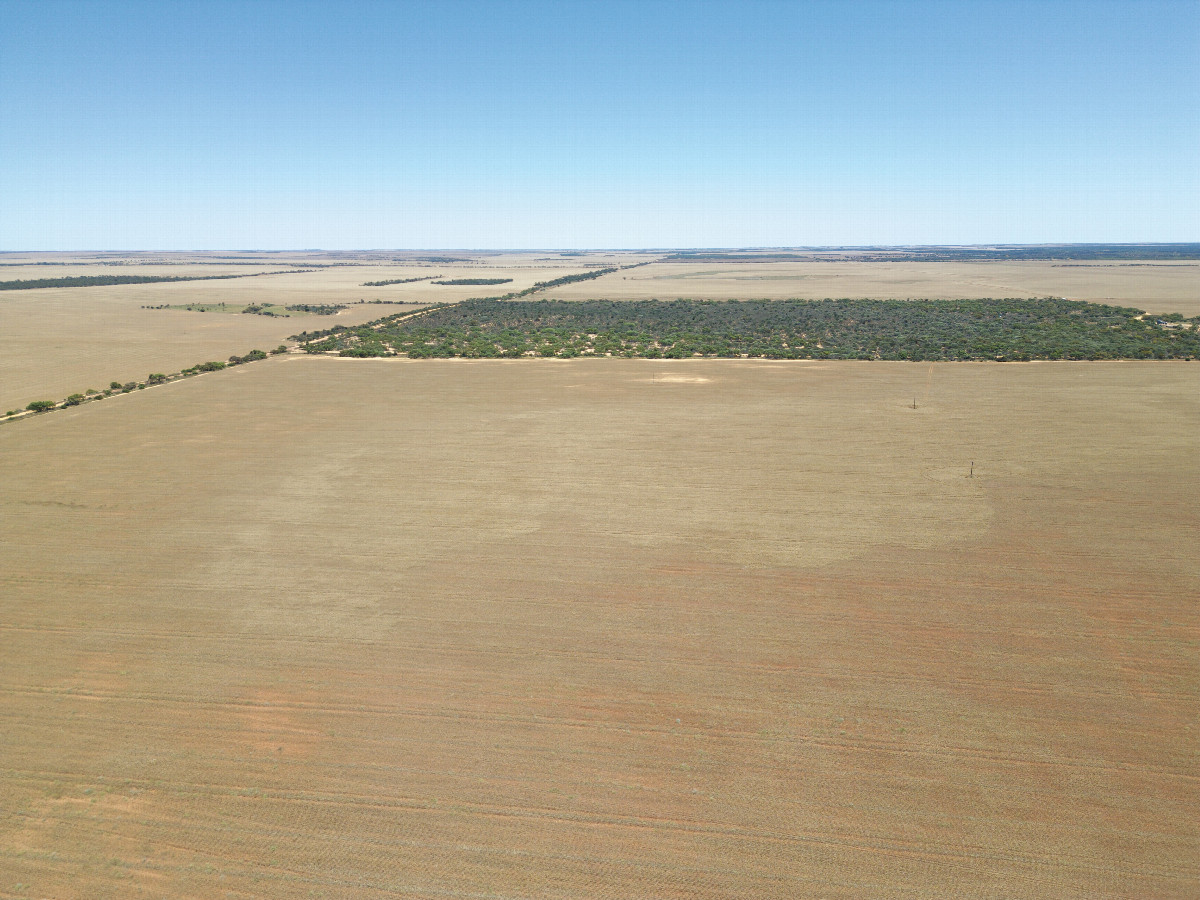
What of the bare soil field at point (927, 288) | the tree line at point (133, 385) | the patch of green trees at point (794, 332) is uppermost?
the bare soil field at point (927, 288)

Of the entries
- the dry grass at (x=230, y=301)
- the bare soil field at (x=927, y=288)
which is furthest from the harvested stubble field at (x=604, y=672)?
the bare soil field at (x=927, y=288)

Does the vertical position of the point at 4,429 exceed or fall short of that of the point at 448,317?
it falls short

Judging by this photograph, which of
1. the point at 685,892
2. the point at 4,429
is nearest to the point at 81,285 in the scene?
the point at 4,429

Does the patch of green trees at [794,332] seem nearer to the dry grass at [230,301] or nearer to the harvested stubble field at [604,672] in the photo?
the dry grass at [230,301]

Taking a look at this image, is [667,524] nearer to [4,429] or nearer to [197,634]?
[197,634]

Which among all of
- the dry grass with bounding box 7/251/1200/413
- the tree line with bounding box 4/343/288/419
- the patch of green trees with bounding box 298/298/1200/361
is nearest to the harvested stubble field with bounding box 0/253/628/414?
the dry grass with bounding box 7/251/1200/413

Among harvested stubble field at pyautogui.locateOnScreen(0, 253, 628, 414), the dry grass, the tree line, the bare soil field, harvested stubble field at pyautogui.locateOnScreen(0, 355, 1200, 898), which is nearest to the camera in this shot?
harvested stubble field at pyautogui.locateOnScreen(0, 355, 1200, 898)

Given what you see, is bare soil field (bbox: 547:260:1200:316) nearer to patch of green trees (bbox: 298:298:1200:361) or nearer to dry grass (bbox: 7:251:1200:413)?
dry grass (bbox: 7:251:1200:413)

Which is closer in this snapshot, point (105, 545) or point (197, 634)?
point (197, 634)

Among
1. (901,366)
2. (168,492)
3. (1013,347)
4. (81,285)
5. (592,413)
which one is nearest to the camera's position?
(168,492)
